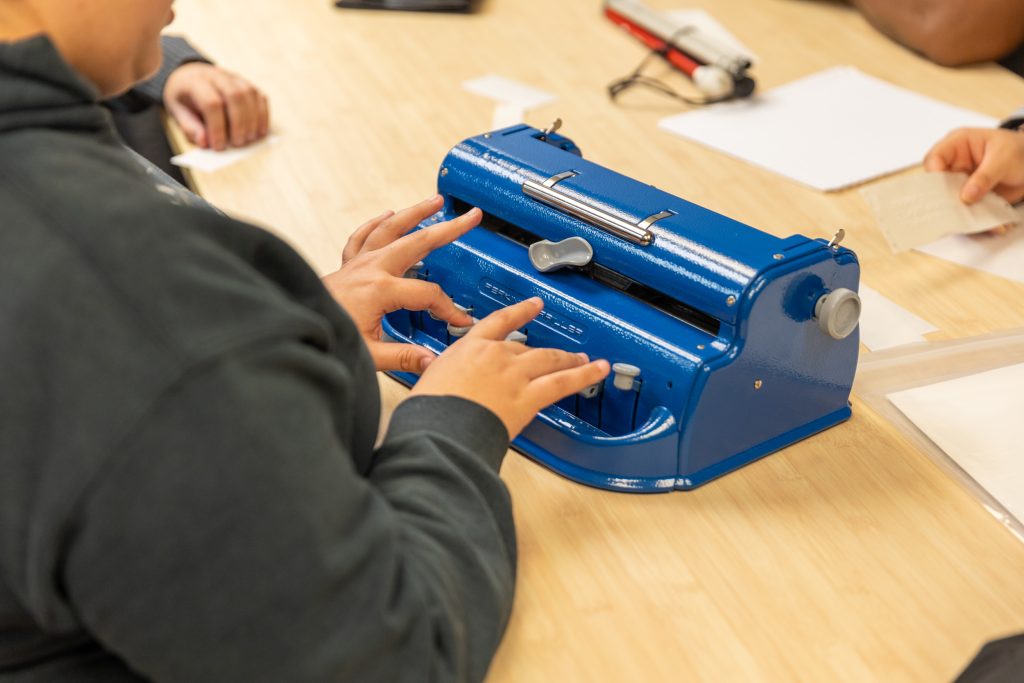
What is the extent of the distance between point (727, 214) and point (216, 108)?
27.3 inches

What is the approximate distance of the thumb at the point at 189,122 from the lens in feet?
4.83

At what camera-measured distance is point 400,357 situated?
3.13 ft

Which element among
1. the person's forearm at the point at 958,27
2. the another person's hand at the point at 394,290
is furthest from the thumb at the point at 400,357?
the person's forearm at the point at 958,27

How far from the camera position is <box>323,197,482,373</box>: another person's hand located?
96cm

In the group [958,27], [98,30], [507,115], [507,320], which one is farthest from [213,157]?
[958,27]

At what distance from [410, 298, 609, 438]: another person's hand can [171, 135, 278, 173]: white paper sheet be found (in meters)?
0.68

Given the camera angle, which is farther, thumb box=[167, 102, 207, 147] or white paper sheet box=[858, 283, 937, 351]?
thumb box=[167, 102, 207, 147]

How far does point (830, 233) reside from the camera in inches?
51.9

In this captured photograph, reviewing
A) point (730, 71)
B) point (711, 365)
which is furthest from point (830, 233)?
point (711, 365)

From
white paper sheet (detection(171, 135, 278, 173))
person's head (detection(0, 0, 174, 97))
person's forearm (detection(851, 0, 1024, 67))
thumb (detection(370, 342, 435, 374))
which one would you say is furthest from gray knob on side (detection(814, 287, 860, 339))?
person's forearm (detection(851, 0, 1024, 67))

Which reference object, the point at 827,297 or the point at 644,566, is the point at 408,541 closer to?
the point at 644,566

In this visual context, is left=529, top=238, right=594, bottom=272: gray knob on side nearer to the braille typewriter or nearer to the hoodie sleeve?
the braille typewriter

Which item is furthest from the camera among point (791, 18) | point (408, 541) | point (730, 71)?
point (791, 18)

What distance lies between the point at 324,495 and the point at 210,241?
0.50ft
